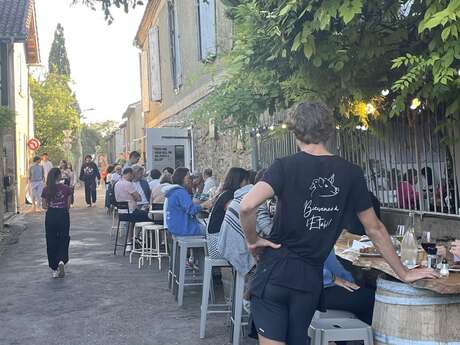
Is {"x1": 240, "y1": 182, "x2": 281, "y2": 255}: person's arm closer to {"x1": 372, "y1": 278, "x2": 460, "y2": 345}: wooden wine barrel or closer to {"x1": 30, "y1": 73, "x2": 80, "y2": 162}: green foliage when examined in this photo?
{"x1": 372, "y1": 278, "x2": 460, "y2": 345}: wooden wine barrel

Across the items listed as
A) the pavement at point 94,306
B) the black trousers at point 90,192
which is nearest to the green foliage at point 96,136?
the black trousers at point 90,192

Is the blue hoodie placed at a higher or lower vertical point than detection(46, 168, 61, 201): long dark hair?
lower

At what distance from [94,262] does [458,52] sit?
786cm

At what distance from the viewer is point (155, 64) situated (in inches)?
910

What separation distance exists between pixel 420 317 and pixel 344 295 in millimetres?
934

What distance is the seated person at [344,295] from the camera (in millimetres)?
4344

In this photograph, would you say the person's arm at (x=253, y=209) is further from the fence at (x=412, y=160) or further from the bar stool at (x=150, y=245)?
the bar stool at (x=150, y=245)

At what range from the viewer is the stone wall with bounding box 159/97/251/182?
12.9 metres

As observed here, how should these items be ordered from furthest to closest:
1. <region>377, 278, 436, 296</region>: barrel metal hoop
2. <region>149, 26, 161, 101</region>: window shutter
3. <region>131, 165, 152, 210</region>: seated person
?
<region>149, 26, 161, 101</region>: window shutter, <region>131, 165, 152, 210</region>: seated person, <region>377, 278, 436, 296</region>: barrel metal hoop

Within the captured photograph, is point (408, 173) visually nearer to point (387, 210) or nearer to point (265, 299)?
point (387, 210)

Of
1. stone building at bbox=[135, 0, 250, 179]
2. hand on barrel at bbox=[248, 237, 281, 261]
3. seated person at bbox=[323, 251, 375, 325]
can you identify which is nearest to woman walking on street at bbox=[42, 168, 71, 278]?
stone building at bbox=[135, 0, 250, 179]

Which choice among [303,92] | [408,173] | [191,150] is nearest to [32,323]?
[303,92]

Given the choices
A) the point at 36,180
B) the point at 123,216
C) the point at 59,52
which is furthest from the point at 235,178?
the point at 59,52

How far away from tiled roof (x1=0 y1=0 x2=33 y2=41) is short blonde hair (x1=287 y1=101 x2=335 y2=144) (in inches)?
685
